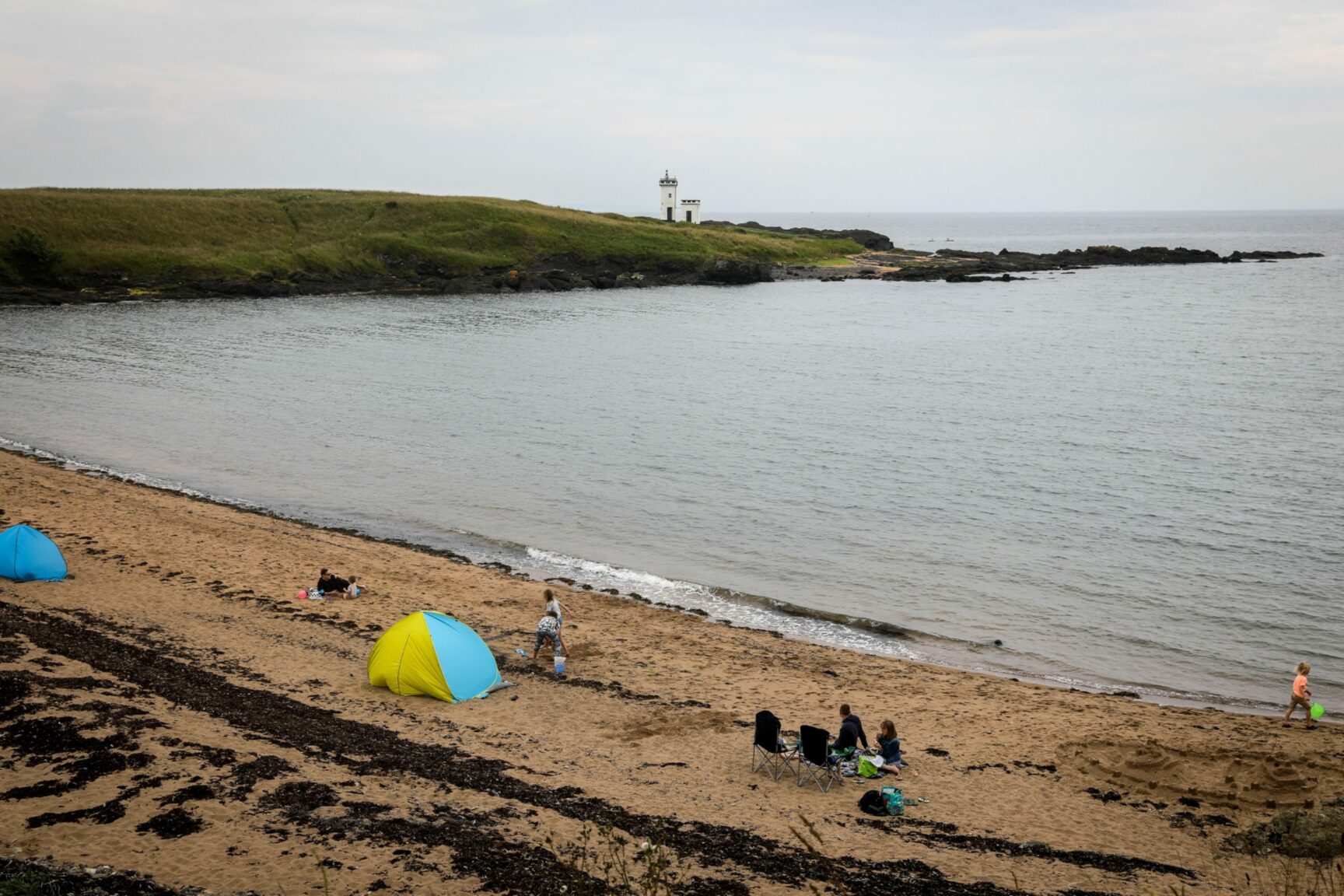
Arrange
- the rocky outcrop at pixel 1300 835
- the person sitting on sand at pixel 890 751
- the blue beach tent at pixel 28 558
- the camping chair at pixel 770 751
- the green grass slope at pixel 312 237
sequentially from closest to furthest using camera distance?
the rocky outcrop at pixel 1300 835
the camping chair at pixel 770 751
the person sitting on sand at pixel 890 751
the blue beach tent at pixel 28 558
the green grass slope at pixel 312 237

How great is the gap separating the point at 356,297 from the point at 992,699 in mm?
88249

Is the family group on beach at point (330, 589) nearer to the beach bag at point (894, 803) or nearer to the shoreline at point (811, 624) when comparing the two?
the shoreline at point (811, 624)

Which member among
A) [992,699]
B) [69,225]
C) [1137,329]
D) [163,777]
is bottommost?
[992,699]

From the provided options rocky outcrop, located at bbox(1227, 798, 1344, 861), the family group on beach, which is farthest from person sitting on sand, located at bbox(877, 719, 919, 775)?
the family group on beach

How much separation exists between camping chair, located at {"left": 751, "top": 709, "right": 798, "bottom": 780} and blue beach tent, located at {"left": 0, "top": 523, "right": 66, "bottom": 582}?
651 inches

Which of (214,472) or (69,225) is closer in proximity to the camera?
(214,472)

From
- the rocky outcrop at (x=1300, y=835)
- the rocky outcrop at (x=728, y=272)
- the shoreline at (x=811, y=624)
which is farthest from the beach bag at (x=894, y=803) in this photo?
the rocky outcrop at (x=728, y=272)

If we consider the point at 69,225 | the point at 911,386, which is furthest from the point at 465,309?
the point at 911,386

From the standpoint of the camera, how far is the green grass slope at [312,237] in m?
87.9

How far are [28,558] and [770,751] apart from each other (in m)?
17.2

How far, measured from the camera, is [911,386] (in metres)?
54.4

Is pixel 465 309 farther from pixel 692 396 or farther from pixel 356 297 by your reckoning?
pixel 692 396

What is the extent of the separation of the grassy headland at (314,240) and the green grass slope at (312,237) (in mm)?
157

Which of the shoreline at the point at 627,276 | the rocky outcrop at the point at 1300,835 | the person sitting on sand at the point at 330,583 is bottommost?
the rocky outcrop at the point at 1300,835
